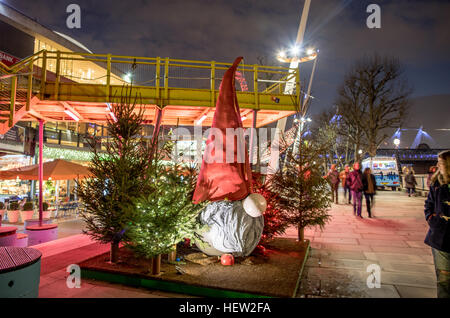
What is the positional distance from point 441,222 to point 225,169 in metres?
3.41

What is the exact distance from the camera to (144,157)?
5684mm

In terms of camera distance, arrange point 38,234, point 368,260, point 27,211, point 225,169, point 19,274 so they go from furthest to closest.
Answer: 1. point 27,211
2. point 38,234
3. point 368,260
4. point 225,169
5. point 19,274

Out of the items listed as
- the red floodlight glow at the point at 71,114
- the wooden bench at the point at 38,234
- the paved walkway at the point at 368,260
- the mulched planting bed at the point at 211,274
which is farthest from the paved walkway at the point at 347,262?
the red floodlight glow at the point at 71,114

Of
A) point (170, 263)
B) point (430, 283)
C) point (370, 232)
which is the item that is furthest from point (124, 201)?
point (370, 232)

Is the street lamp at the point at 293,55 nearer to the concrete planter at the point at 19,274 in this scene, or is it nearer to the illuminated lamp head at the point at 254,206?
the illuminated lamp head at the point at 254,206

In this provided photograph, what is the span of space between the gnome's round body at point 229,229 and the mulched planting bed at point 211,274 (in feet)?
1.06

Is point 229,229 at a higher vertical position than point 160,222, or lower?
lower

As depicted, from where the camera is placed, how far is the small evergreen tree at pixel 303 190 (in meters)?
6.82

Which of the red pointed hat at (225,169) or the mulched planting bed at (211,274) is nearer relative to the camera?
the mulched planting bed at (211,274)

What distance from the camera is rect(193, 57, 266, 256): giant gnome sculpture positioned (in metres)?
5.00

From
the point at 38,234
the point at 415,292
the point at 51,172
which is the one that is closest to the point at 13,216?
the point at 51,172

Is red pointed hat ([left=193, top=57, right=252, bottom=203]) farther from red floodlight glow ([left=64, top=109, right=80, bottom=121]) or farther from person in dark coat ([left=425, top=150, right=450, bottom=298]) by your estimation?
red floodlight glow ([left=64, top=109, right=80, bottom=121])

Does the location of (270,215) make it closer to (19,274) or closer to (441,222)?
(441,222)

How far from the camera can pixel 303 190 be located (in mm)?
6875
